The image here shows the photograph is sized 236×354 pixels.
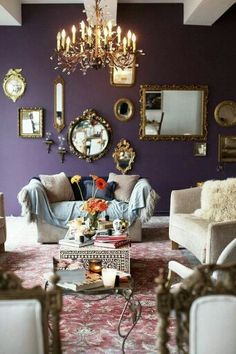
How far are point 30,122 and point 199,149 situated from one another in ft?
9.61

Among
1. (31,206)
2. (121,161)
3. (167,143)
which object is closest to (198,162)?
(167,143)

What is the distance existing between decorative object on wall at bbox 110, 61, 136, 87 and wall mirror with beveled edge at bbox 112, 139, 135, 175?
96 centimetres

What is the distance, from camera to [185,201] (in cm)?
513

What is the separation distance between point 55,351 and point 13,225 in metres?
5.34

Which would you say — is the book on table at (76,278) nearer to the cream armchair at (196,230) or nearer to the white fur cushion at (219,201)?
the cream armchair at (196,230)

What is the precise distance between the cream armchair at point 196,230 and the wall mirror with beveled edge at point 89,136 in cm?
236

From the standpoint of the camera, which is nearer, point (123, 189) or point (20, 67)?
point (123, 189)

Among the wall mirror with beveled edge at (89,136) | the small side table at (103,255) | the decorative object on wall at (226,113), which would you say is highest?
the decorative object on wall at (226,113)

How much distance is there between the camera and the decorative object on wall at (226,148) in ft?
23.6

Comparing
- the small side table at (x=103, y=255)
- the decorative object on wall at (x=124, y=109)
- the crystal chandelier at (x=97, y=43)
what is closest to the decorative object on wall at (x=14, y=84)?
the decorative object on wall at (x=124, y=109)

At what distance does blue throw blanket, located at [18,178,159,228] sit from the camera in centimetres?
535

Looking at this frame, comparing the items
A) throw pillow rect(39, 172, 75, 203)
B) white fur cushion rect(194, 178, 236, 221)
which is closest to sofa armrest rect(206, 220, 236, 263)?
white fur cushion rect(194, 178, 236, 221)

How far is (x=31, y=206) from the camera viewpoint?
5348 mm

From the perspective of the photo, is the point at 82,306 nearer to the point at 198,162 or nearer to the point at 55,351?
the point at 55,351
